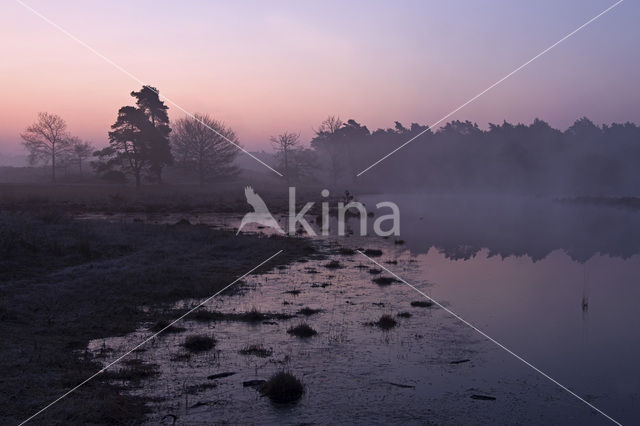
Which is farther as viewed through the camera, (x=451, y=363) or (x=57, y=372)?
(x=451, y=363)

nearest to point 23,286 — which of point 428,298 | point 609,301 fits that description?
point 428,298

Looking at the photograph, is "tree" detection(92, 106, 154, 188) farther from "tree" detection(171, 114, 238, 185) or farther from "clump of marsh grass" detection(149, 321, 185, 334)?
"clump of marsh grass" detection(149, 321, 185, 334)

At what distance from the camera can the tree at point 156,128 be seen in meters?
71.2

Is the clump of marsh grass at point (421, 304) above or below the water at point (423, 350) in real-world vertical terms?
above

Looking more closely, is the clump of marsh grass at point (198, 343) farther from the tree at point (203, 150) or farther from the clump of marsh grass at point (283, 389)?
the tree at point (203, 150)

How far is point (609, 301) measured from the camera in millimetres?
16750

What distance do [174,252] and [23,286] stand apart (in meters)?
8.15

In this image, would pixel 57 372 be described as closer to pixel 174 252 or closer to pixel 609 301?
pixel 174 252

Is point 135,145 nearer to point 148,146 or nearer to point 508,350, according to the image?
point 148,146

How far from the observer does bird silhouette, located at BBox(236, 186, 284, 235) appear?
40881 mm

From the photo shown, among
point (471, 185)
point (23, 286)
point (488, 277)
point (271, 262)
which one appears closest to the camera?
point (23, 286)

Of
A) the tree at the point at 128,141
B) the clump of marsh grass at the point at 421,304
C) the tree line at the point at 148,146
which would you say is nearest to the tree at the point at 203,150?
the tree line at the point at 148,146

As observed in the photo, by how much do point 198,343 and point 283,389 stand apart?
3378 millimetres

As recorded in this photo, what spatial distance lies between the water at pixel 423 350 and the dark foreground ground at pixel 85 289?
2.99 feet
